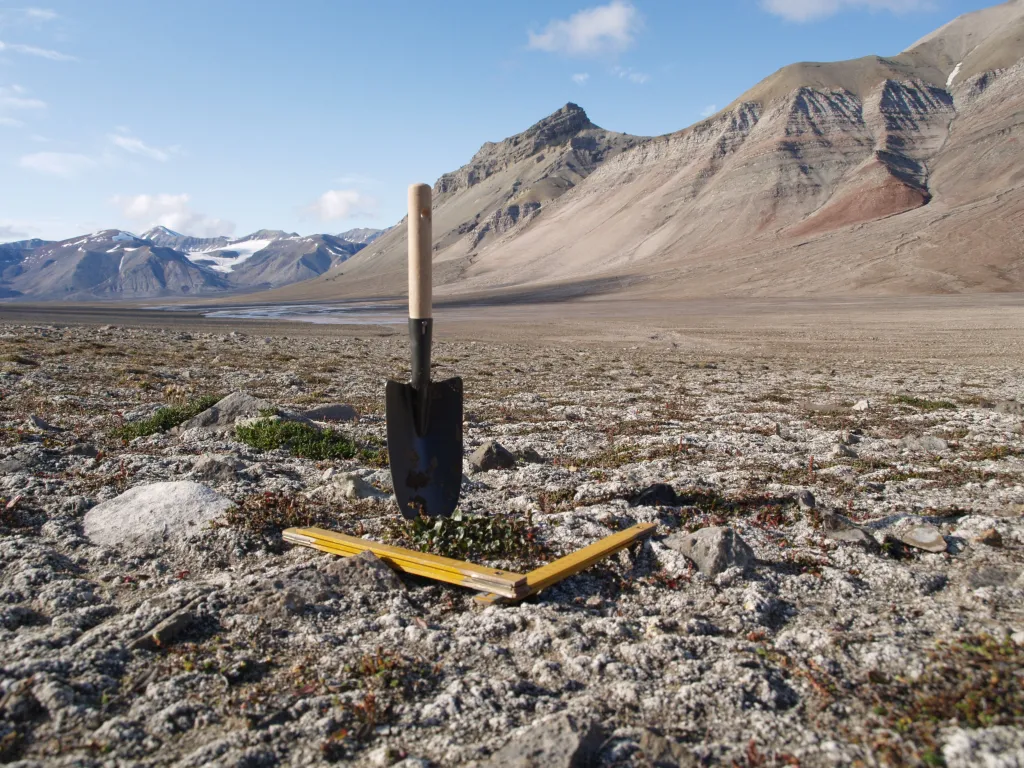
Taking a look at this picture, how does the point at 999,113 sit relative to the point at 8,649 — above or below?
above

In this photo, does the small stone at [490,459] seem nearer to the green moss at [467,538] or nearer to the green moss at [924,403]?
the green moss at [467,538]

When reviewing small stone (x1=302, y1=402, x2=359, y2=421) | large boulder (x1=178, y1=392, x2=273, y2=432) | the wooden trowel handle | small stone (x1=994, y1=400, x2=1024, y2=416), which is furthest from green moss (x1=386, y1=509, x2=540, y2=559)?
small stone (x1=994, y1=400, x2=1024, y2=416)

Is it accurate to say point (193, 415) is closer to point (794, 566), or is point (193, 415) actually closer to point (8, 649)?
point (8, 649)

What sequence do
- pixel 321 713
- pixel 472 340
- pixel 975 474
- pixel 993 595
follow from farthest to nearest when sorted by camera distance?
pixel 472 340 → pixel 975 474 → pixel 993 595 → pixel 321 713

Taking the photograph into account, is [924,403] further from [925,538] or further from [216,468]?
[216,468]

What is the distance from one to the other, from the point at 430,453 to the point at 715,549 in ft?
6.91

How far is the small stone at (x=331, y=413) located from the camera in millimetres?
10234

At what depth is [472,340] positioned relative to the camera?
Answer: 3353 centimetres

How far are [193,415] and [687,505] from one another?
249 inches

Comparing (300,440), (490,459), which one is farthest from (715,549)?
(300,440)

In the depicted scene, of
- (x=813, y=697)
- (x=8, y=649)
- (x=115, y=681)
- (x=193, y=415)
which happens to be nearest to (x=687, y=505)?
(x=813, y=697)

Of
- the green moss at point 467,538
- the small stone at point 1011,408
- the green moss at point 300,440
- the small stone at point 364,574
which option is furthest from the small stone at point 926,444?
the small stone at point 364,574

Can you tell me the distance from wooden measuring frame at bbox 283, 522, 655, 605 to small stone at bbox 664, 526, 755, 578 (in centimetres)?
34

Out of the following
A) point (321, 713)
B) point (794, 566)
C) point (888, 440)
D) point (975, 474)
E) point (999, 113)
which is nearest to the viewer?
point (321, 713)
